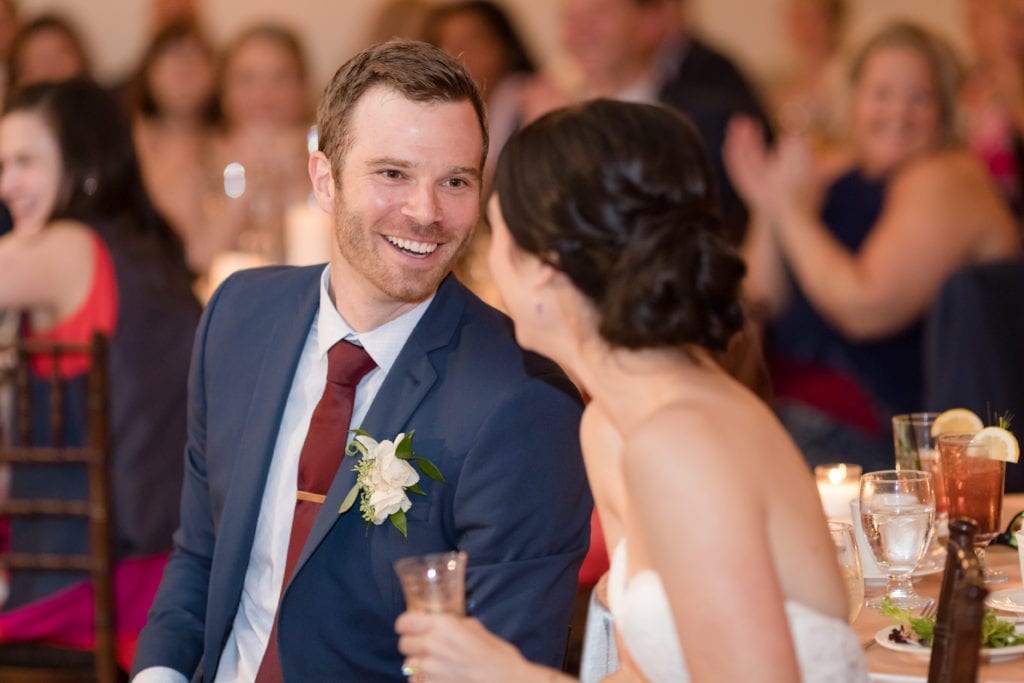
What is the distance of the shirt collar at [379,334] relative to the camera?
2.22 m

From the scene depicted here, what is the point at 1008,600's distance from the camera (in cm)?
198

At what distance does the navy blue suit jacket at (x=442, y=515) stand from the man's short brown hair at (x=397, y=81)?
289 millimetres

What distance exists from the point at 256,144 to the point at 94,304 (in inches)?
94.2

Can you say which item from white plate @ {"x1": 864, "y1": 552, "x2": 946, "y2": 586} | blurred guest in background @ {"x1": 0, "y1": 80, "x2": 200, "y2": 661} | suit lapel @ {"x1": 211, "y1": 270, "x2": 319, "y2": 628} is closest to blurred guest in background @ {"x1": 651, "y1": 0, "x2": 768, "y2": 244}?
blurred guest in background @ {"x1": 0, "y1": 80, "x2": 200, "y2": 661}

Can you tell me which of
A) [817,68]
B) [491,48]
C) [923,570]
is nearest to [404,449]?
[923,570]

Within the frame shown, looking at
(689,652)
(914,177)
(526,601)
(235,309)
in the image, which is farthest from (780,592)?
(914,177)

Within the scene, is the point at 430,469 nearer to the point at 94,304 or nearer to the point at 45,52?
the point at 94,304

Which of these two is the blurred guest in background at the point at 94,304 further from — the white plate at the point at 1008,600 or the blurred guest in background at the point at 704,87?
the blurred guest in background at the point at 704,87

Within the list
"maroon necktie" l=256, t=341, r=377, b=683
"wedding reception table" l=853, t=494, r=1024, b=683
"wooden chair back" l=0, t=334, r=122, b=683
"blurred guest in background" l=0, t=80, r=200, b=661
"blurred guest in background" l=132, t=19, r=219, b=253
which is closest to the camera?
"wedding reception table" l=853, t=494, r=1024, b=683

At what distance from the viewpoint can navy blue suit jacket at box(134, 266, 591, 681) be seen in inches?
79.9

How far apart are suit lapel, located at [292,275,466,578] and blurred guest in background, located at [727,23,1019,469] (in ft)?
6.72

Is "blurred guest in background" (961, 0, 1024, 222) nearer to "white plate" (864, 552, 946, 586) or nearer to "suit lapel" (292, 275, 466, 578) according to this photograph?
"white plate" (864, 552, 946, 586)

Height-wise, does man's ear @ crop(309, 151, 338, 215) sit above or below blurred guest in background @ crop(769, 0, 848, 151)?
below

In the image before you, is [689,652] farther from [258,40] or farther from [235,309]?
[258,40]
